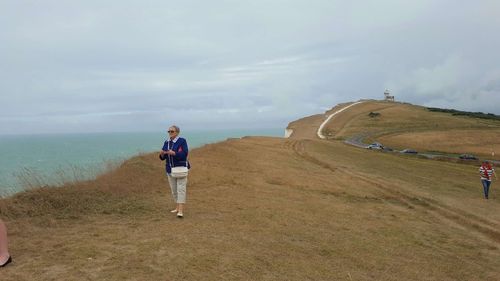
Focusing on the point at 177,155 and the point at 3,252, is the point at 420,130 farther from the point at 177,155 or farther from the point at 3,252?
the point at 3,252

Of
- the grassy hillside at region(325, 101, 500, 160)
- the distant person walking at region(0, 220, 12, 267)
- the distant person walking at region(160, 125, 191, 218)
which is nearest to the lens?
the distant person walking at region(0, 220, 12, 267)

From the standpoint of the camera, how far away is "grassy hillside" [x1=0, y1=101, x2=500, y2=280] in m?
7.32

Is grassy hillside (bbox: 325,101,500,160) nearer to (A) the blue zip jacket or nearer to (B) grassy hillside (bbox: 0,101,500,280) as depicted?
(B) grassy hillside (bbox: 0,101,500,280)

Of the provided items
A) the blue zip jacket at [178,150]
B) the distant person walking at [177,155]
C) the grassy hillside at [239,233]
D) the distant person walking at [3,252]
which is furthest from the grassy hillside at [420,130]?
the distant person walking at [3,252]

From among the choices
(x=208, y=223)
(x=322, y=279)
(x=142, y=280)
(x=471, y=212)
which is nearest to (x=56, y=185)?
(x=208, y=223)

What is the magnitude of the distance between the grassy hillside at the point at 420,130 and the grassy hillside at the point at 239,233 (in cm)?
4056

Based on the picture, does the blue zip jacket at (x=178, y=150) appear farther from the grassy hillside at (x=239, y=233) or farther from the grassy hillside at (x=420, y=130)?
the grassy hillside at (x=420, y=130)

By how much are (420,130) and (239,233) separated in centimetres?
7368

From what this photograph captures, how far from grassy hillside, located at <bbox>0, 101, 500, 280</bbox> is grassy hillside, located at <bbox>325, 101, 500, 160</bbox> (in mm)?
40561

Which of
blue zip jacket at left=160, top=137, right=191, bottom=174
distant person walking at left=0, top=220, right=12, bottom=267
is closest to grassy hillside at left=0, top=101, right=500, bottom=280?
distant person walking at left=0, top=220, right=12, bottom=267

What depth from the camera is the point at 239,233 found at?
376 inches

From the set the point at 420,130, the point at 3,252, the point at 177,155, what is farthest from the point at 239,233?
the point at 420,130

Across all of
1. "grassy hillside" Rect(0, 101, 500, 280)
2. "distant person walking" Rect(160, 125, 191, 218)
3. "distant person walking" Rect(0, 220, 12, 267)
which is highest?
"distant person walking" Rect(160, 125, 191, 218)

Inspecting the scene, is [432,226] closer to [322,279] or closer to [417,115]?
[322,279]
